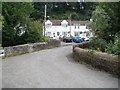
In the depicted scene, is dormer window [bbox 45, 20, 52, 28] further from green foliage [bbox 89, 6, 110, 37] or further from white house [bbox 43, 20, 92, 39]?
green foliage [bbox 89, 6, 110, 37]

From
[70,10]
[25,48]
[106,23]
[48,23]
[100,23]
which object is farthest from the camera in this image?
[70,10]

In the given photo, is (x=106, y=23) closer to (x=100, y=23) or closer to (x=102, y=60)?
(x=100, y=23)

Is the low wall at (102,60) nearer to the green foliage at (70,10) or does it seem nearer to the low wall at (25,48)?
the low wall at (25,48)

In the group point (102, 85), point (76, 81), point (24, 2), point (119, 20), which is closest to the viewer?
point (102, 85)

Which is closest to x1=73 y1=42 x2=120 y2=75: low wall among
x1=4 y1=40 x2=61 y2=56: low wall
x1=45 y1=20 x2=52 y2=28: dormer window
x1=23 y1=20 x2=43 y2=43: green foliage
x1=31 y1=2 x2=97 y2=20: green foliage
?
x1=4 y1=40 x2=61 y2=56: low wall

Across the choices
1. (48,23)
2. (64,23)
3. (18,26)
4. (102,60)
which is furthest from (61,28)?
(102,60)

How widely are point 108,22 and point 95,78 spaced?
838cm

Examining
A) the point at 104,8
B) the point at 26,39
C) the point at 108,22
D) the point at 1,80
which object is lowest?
the point at 1,80

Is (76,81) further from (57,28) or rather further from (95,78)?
(57,28)

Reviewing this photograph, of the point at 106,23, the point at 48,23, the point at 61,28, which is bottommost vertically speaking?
the point at 106,23

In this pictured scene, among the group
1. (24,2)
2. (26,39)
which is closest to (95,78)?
(26,39)

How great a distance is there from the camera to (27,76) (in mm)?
7141

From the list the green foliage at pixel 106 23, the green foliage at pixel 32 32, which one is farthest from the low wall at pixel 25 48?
the green foliage at pixel 106 23

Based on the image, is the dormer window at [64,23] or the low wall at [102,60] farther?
the dormer window at [64,23]
